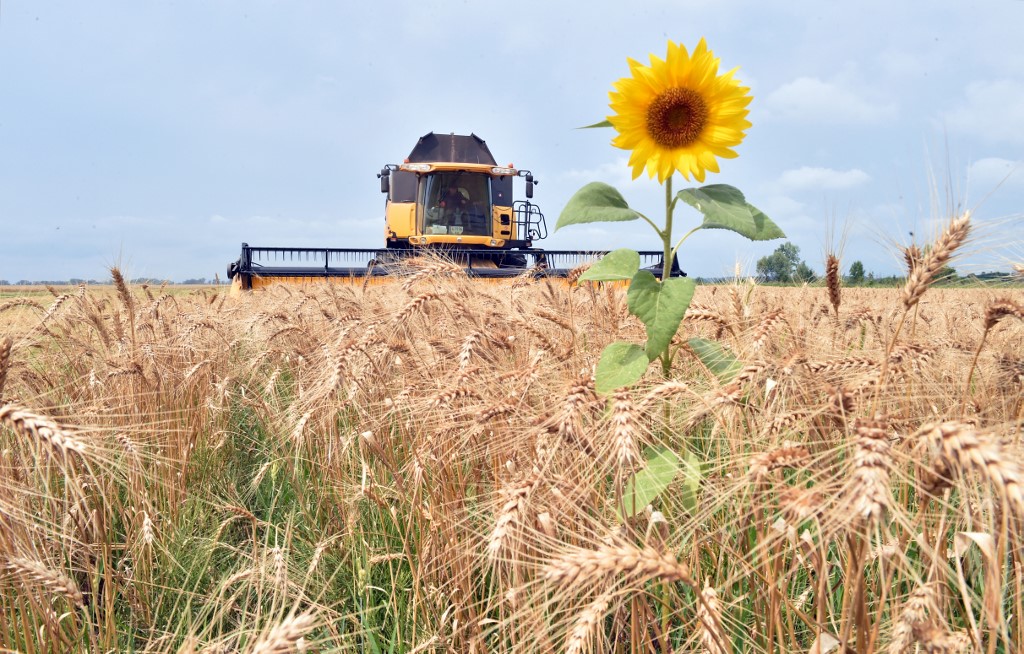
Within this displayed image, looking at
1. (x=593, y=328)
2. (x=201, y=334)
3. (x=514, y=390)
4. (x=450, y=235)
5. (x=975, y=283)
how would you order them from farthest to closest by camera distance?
(x=450, y=235) → (x=201, y=334) → (x=975, y=283) → (x=593, y=328) → (x=514, y=390)

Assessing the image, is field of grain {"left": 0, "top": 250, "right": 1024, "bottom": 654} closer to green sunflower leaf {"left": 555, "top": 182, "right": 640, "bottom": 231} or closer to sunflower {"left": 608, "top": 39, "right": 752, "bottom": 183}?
green sunflower leaf {"left": 555, "top": 182, "right": 640, "bottom": 231}

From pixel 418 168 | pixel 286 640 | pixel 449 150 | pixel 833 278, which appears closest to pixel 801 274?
A: pixel 833 278

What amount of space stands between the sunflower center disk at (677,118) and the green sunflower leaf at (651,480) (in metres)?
0.94

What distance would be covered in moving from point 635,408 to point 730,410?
0.32 meters

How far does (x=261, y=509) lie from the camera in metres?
3.12

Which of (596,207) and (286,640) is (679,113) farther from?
(286,640)

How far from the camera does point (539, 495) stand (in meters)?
1.49

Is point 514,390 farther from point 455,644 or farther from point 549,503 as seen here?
point 455,644

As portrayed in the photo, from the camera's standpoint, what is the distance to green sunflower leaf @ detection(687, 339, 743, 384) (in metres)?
1.66

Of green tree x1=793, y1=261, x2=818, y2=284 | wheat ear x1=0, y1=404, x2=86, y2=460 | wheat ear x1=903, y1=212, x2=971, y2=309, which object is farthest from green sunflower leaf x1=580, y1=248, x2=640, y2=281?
green tree x1=793, y1=261, x2=818, y2=284

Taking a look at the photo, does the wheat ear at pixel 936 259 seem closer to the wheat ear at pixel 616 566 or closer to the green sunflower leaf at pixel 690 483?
the green sunflower leaf at pixel 690 483

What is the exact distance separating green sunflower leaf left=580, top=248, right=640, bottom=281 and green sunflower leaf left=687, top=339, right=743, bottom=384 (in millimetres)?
268

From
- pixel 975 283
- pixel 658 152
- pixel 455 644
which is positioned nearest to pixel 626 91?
pixel 658 152

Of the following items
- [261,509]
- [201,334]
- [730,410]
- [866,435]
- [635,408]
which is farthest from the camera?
[201,334]
